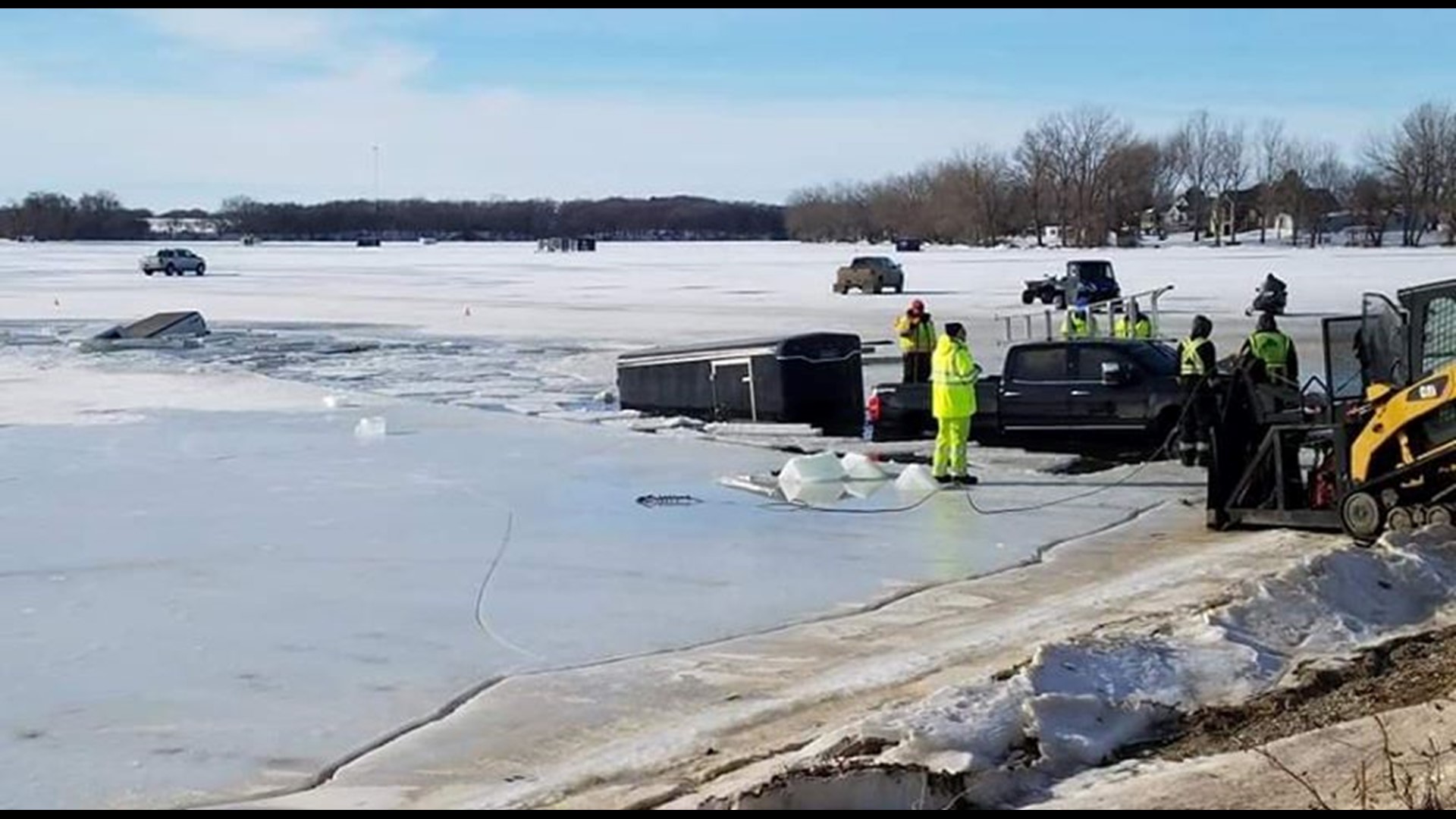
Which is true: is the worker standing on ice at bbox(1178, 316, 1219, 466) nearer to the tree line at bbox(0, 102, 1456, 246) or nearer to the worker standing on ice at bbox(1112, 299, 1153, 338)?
the worker standing on ice at bbox(1112, 299, 1153, 338)

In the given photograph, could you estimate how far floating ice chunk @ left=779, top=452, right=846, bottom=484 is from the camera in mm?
15648

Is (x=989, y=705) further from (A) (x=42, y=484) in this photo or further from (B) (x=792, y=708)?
(A) (x=42, y=484)

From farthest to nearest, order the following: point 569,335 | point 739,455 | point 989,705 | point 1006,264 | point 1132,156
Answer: point 1132,156 < point 1006,264 < point 569,335 < point 739,455 < point 989,705

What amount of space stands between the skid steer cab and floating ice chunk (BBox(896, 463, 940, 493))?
3028 mm

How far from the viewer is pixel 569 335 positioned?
3859 cm

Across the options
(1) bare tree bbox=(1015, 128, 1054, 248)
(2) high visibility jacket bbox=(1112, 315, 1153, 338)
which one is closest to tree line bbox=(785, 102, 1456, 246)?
(1) bare tree bbox=(1015, 128, 1054, 248)

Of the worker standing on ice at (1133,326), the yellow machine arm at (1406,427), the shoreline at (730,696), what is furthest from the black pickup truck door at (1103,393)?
the worker standing on ice at (1133,326)

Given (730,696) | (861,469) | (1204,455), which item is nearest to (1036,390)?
(861,469)

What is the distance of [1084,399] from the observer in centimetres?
1842

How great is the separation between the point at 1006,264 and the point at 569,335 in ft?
174

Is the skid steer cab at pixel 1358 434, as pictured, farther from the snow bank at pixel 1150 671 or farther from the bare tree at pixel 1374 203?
the bare tree at pixel 1374 203

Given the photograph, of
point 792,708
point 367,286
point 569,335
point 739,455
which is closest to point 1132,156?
point 367,286

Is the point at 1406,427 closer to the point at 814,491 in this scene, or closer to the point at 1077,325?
the point at 814,491

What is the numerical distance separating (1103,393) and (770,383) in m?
4.91
